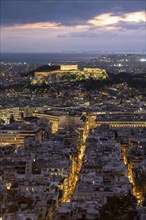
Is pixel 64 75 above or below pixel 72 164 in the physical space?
above

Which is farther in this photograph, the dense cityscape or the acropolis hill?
the acropolis hill

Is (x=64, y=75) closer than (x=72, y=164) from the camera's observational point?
No

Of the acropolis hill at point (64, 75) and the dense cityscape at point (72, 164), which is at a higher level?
the acropolis hill at point (64, 75)

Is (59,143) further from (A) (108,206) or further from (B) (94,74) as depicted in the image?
(B) (94,74)

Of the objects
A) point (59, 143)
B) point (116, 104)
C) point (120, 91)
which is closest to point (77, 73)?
point (120, 91)

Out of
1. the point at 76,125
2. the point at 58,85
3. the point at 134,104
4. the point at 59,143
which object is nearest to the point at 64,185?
the point at 59,143

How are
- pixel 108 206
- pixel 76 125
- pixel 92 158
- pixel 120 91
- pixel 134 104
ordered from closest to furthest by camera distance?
pixel 108 206 → pixel 92 158 → pixel 76 125 → pixel 134 104 → pixel 120 91

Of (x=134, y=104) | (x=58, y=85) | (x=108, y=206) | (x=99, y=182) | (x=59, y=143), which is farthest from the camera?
(x=58, y=85)

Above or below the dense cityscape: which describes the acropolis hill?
above

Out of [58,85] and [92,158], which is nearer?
[92,158]

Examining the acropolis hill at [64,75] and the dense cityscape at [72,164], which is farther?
the acropolis hill at [64,75]
